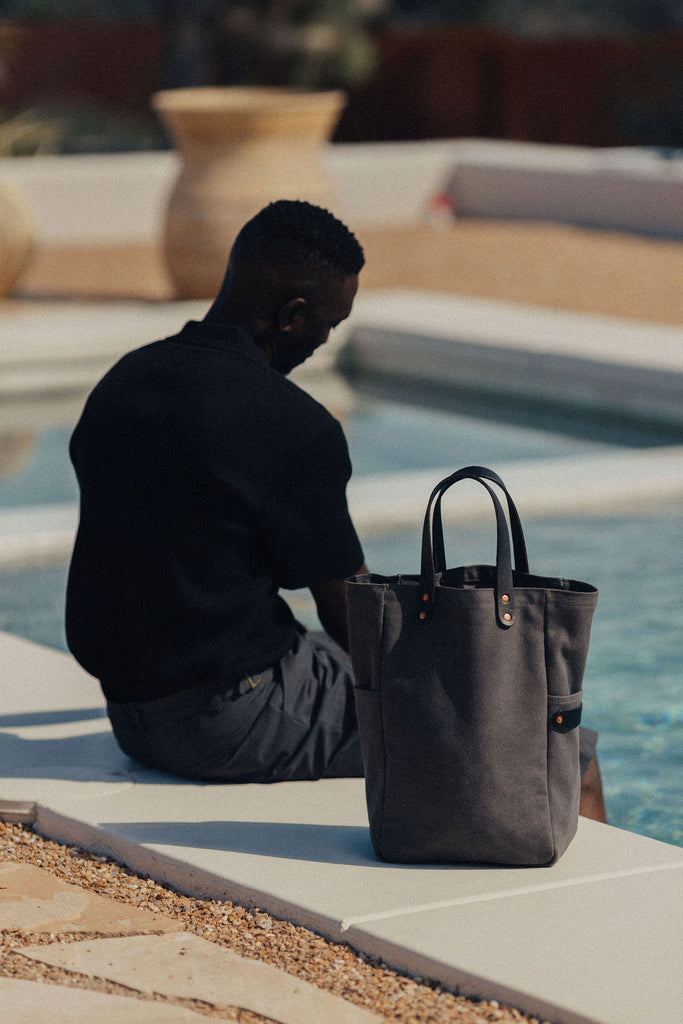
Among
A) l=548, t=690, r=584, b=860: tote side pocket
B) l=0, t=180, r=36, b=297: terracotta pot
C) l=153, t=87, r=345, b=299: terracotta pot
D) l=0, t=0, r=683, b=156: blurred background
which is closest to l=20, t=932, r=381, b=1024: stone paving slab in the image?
l=548, t=690, r=584, b=860: tote side pocket

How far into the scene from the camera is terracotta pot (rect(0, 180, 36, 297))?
472 inches

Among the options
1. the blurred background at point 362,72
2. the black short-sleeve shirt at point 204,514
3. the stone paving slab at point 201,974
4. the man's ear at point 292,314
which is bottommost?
the blurred background at point 362,72

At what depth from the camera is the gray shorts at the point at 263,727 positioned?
11.0 ft

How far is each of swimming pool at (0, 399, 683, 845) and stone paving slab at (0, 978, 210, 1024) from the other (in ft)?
6.25

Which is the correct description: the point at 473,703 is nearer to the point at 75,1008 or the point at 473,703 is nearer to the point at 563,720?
the point at 563,720

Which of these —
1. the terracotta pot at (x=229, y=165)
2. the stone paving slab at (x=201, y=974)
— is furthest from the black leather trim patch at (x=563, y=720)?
the terracotta pot at (x=229, y=165)

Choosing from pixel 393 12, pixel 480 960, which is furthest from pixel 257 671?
pixel 393 12

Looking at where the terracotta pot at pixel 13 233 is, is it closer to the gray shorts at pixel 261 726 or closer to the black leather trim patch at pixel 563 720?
the gray shorts at pixel 261 726

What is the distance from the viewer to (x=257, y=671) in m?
3.37

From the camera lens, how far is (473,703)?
2883 mm

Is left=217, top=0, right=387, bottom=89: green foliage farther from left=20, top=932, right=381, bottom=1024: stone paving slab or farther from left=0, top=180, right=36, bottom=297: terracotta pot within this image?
left=20, top=932, right=381, bottom=1024: stone paving slab

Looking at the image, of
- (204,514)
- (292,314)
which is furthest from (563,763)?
(292,314)

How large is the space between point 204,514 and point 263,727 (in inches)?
18.6

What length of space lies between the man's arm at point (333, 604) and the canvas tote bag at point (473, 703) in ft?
1.05
